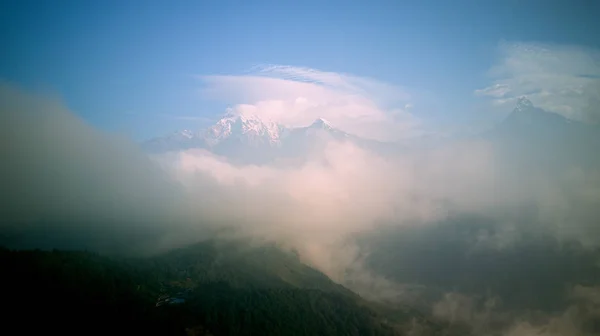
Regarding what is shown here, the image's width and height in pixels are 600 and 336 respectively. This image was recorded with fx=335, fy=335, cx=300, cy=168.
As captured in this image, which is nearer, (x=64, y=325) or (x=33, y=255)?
(x=64, y=325)

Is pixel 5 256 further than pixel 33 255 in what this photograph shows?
No

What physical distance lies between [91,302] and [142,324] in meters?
20.5

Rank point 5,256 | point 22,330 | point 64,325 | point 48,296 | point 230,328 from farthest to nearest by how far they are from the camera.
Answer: point 230,328, point 5,256, point 48,296, point 64,325, point 22,330

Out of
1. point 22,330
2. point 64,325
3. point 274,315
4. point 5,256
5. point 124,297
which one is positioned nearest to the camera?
point 22,330

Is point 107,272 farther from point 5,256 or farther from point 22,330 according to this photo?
point 22,330

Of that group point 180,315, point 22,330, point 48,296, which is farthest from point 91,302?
point 180,315

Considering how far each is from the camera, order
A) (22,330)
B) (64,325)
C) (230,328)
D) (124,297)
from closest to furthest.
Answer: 1. (22,330)
2. (64,325)
3. (124,297)
4. (230,328)

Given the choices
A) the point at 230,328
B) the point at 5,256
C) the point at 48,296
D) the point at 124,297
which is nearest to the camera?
the point at 48,296

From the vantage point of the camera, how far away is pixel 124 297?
Answer: 143 m

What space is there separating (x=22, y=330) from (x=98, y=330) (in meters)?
21.1

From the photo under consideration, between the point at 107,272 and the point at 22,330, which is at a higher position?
the point at 107,272

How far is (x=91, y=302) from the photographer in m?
126

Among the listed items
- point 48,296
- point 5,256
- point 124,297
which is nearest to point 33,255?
point 5,256

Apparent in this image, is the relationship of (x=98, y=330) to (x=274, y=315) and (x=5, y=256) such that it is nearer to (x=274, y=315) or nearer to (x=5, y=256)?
(x=5, y=256)
